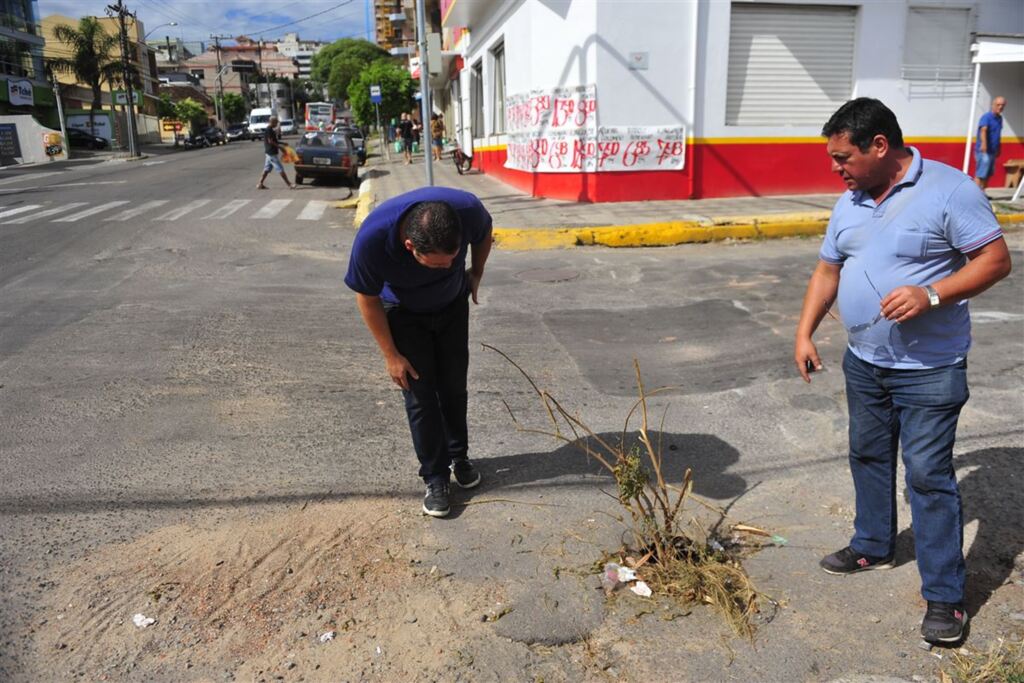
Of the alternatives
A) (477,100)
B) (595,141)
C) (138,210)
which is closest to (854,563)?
(595,141)

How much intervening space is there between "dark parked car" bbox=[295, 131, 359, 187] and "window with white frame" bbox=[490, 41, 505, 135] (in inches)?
156

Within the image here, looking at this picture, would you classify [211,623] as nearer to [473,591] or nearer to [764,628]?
[473,591]

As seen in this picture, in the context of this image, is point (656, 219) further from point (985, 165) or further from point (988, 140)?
point (988, 140)

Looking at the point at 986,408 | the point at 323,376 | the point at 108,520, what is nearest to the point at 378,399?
the point at 323,376

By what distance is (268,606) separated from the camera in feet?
9.84

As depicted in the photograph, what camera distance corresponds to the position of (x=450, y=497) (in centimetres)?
382

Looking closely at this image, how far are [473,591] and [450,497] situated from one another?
0.78 meters

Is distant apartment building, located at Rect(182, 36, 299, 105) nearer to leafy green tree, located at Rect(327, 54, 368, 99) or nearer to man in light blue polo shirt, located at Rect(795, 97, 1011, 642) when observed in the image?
leafy green tree, located at Rect(327, 54, 368, 99)

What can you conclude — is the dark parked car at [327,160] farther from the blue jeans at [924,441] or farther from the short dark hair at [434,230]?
the blue jeans at [924,441]

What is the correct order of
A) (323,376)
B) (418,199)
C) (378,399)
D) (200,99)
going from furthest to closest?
(200,99), (323,376), (378,399), (418,199)

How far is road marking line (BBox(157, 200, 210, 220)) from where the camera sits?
14172mm

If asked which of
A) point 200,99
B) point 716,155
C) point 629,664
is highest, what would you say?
point 200,99

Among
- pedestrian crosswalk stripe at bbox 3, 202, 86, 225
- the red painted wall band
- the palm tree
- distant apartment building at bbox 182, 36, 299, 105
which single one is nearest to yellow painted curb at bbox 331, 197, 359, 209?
the red painted wall band

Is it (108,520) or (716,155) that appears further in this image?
(716,155)
